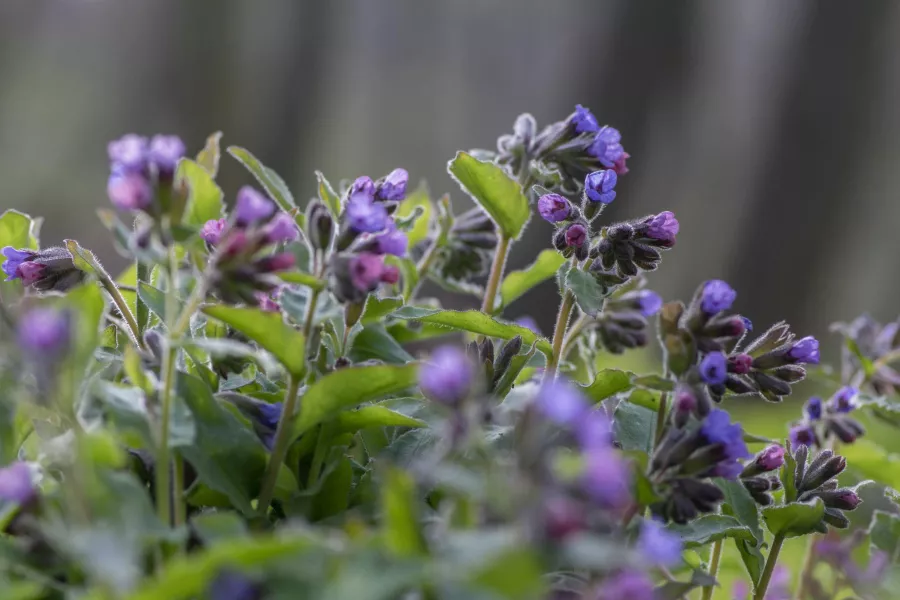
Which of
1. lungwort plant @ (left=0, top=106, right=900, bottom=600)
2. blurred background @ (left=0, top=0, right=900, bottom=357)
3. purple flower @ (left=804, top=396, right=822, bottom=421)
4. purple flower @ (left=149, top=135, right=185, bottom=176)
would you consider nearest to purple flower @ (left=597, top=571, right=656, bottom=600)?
lungwort plant @ (left=0, top=106, right=900, bottom=600)

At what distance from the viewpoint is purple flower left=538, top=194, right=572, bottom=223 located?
694mm

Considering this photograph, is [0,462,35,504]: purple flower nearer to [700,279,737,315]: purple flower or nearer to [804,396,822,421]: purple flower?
[700,279,737,315]: purple flower

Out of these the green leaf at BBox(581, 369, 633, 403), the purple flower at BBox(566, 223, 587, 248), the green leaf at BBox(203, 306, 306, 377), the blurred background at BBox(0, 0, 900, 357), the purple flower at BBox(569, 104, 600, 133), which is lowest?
the blurred background at BBox(0, 0, 900, 357)

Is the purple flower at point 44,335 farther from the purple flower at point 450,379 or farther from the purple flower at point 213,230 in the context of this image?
the purple flower at point 213,230

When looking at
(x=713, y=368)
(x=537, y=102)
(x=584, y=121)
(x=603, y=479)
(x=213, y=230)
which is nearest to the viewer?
(x=603, y=479)

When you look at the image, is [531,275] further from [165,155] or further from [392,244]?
[165,155]

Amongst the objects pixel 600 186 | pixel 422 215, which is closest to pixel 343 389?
pixel 600 186

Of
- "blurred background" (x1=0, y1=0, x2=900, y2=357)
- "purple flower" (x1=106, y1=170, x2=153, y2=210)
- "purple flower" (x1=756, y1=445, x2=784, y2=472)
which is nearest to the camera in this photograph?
"purple flower" (x1=106, y1=170, x2=153, y2=210)

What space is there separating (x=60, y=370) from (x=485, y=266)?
53cm

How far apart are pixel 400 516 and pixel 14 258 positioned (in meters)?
0.45

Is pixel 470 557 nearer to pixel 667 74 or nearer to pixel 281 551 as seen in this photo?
pixel 281 551

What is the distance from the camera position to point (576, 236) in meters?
0.67

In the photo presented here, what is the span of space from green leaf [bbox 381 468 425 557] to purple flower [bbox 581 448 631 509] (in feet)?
0.22

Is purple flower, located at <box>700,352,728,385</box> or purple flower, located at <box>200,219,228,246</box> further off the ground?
purple flower, located at <box>200,219,228,246</box>
